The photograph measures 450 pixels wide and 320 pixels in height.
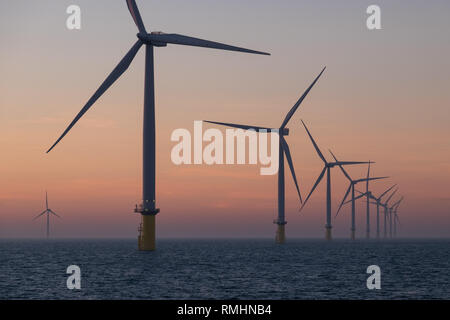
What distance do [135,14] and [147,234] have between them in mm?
39470

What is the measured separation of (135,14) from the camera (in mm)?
118875

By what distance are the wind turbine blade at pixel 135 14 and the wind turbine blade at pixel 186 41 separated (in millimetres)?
2471

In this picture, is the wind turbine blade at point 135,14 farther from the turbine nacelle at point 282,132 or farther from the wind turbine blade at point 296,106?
the turbine nacelle at point 282,132

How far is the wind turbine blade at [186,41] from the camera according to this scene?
10181 cm

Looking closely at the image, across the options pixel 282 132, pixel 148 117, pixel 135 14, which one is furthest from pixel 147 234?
pixel 282 132

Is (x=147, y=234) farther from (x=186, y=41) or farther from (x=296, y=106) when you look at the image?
(x=296, y=106)

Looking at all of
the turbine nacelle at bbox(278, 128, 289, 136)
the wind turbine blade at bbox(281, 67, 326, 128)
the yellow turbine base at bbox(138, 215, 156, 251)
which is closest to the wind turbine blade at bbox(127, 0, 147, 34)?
the yellow turbine base at bbox(138, 215, 156, 251)

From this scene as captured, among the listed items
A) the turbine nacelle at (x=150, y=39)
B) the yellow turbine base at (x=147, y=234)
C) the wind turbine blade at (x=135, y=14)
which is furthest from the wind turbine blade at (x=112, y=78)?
the yellow turbine base at (x=147, y=234)
